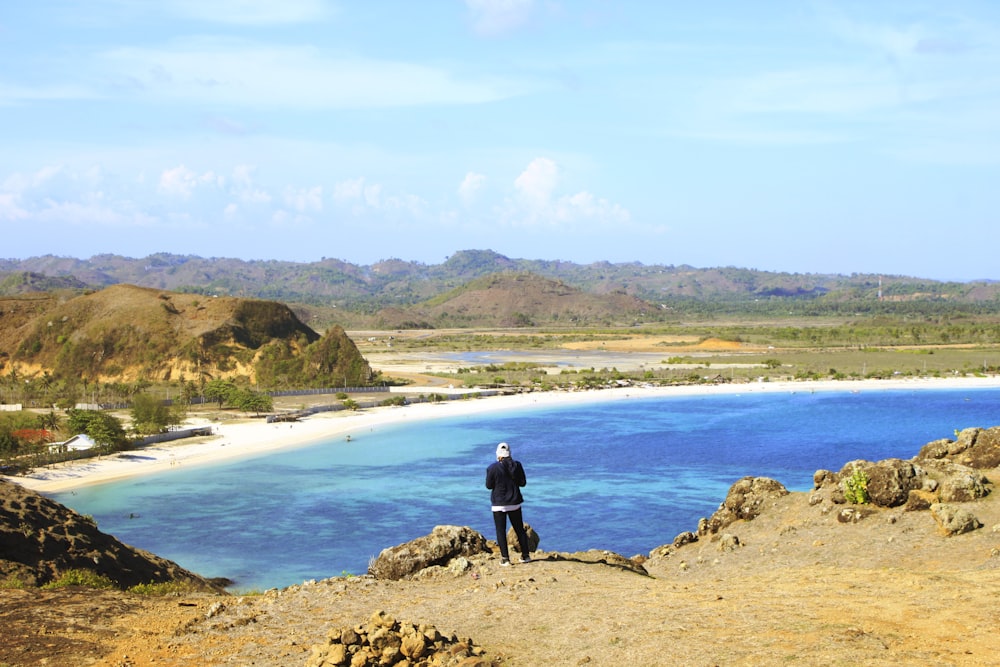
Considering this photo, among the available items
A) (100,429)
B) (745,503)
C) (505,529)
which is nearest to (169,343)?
(100,429)

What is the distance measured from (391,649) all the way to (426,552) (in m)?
5.02

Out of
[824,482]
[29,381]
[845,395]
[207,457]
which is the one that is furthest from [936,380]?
[29,381]

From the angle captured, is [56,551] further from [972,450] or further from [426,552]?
[972,450]

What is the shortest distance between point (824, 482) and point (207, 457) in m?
36.0

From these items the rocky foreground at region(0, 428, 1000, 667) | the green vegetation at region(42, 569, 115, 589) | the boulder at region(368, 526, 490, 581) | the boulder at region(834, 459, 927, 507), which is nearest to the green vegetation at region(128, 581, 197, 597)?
the green vegetation at region(42, 569, 115, 589)

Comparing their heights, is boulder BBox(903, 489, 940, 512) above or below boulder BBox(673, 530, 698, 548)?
above

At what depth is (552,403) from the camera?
238 ft

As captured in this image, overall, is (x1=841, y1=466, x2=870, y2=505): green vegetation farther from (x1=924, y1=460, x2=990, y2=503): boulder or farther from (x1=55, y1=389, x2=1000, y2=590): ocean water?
(x1=55, y1=389, x2=1000, y2=590): ocean water

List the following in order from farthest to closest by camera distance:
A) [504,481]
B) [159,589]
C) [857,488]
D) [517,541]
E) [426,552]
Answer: [857,488] < [517,541] < [159,589] < [426,552] < [504,481]

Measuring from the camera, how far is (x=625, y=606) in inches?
422

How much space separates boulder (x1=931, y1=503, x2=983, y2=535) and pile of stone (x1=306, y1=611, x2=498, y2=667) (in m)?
9.45

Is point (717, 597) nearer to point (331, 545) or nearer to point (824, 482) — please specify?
point (824, 482)

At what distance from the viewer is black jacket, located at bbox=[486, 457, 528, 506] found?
12.7 m

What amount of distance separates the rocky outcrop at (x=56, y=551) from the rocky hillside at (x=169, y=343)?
60.4 meters
